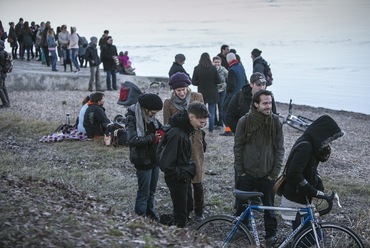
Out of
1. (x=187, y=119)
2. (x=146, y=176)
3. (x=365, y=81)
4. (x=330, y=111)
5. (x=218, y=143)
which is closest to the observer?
(x=187, y=119)

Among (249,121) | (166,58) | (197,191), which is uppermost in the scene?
(166,58)

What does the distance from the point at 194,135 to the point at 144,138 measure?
801 millimetres

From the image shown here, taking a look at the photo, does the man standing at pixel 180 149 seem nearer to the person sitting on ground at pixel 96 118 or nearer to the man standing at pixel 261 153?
the man standing at pixel 261 153

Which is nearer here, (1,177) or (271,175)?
(271,175)

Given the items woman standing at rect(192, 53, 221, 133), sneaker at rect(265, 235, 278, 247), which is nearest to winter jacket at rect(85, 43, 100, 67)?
woman standing at rect(192, 53, 221, 133)

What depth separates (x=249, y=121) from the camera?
7.07 metres

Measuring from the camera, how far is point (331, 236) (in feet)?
20.7

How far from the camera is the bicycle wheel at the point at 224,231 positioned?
632 cm

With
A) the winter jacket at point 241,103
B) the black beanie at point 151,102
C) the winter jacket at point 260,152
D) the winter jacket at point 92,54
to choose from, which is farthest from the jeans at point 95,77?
the winter jacket at point 260,152

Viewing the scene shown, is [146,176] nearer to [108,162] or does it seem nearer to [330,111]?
[108,162]

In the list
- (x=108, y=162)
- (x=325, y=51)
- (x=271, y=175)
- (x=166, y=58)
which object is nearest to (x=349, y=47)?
(x=325, y=51)

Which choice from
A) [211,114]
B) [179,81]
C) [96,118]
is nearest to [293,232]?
[179,81]

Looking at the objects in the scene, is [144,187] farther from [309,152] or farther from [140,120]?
[309,152]

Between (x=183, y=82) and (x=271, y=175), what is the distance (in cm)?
169
